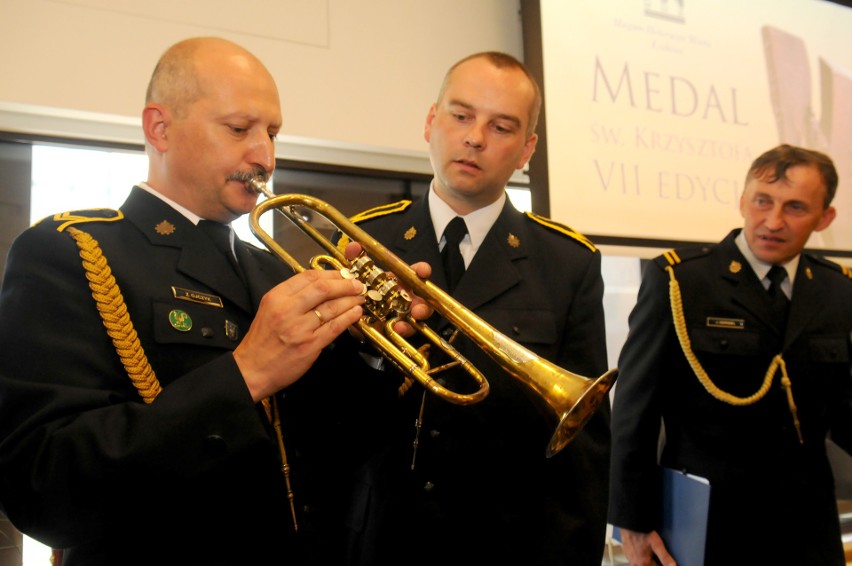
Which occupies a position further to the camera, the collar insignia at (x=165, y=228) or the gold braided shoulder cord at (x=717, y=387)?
the gold braided shoulder cord at (x=717, y=387)

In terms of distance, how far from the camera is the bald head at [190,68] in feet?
4.12

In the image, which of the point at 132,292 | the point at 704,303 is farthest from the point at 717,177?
the point at 132,292

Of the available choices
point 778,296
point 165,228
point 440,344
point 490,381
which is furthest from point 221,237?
point 778,296

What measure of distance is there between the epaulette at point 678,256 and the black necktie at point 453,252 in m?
0.79

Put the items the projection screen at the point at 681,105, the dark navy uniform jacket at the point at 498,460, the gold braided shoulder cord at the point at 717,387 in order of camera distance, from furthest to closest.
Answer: the projection screen at the point at 681,105 < the gold braided shoulder cord at the point at 717,387 < the dark navy uniform jacket at the point at 498,460

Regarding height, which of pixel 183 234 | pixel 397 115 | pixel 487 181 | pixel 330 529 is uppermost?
pixel 397 115

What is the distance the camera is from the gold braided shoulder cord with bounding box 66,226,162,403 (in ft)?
3.52

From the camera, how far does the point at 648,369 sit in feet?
6.58

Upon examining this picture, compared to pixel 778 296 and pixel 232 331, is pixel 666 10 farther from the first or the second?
pixel 232 331

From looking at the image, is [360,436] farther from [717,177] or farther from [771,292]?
[717,177]

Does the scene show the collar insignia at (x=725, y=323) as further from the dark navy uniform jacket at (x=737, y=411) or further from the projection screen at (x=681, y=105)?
the projection screen at (x=681, y=105)

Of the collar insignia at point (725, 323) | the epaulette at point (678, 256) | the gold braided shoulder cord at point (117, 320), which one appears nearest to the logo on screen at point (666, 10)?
the epaulette at point (678, 256)

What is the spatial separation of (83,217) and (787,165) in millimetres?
1947

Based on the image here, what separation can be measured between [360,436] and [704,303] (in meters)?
1.21
